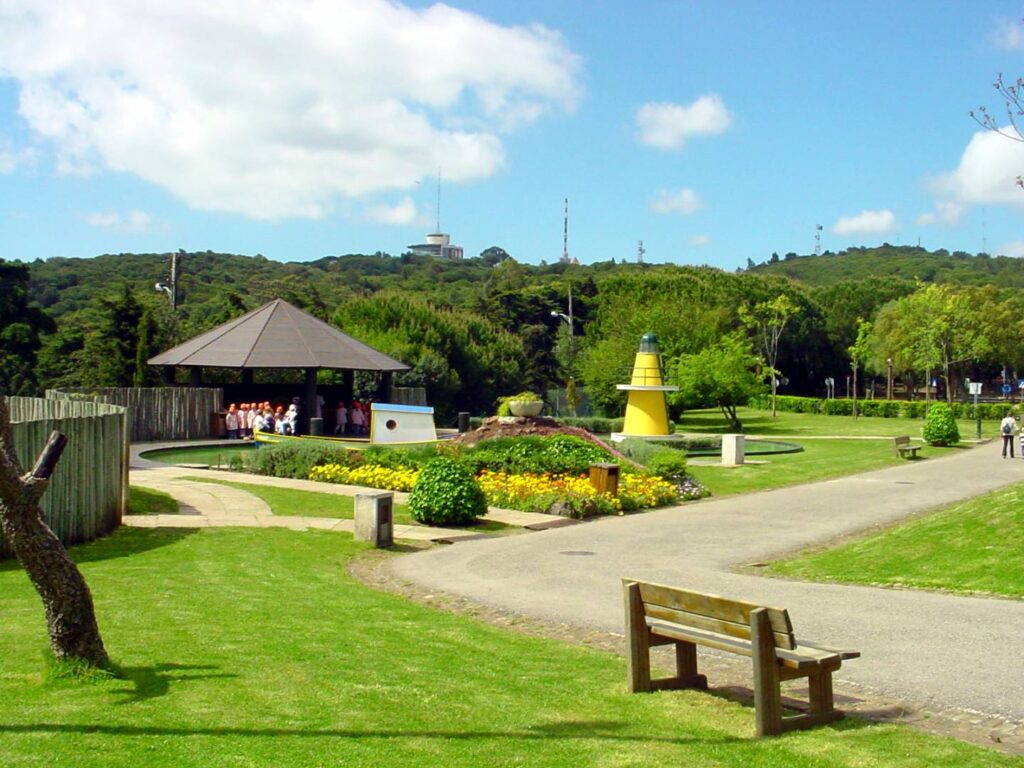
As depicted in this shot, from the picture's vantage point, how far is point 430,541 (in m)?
16.9

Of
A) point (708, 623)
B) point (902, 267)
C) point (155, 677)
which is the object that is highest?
point (902, 267)

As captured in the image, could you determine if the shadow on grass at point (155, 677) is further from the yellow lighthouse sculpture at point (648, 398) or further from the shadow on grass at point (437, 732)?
the yellow lighthouse sculpture at point (648, 398)

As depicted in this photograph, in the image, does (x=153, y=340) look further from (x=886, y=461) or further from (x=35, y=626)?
(x=35, y=626)

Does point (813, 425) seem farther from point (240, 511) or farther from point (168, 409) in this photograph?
point (240, 511)

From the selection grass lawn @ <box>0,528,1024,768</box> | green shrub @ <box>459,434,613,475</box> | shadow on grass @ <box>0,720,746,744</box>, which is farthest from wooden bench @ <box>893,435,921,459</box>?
shadow on grass @ <box>0,720,746,744</box>

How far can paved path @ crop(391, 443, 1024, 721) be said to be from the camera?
27.3ft

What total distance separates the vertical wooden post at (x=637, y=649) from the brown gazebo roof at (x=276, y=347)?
35.1m

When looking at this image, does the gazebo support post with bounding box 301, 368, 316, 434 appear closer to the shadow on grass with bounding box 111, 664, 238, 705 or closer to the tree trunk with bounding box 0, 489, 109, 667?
the shadow on grass with bounding box 111, 664, 238, 705

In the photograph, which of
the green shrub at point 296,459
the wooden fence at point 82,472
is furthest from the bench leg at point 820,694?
the green shrub at point 296,459

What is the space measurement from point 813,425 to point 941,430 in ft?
60.4

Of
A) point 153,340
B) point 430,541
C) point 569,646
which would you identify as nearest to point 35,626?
point 569,646

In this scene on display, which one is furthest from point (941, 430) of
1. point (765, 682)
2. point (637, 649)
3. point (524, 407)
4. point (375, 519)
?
point (765, 682)

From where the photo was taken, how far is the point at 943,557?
47.1ft

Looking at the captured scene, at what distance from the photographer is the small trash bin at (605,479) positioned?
22.1 metres
